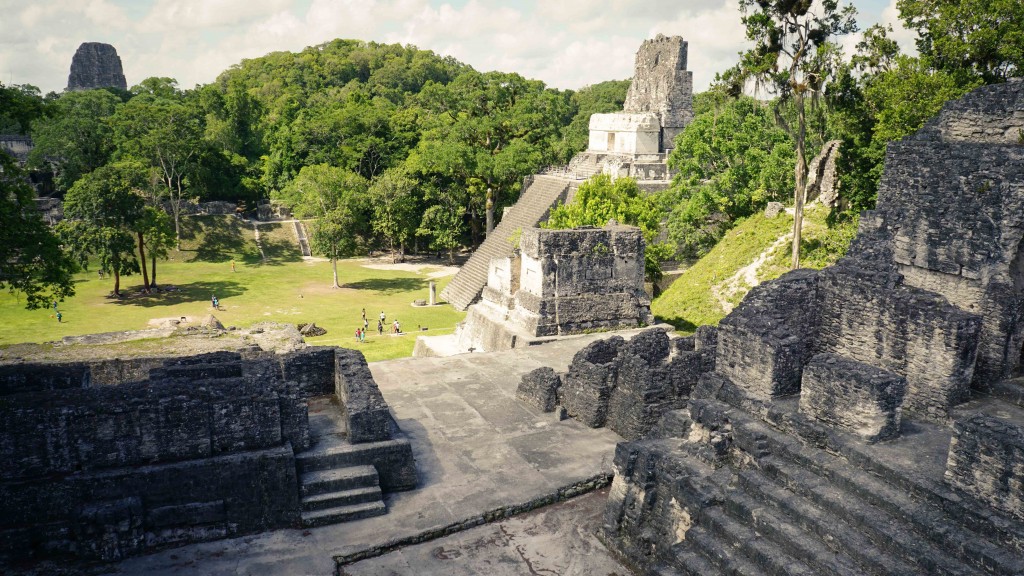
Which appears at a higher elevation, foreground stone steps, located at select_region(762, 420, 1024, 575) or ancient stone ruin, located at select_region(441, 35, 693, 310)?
ancient stone ruin, located at select_region(441, 35, 693, 310)

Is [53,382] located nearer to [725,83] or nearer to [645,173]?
[725,83]

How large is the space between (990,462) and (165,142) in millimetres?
43252

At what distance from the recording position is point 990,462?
6172 millimetres

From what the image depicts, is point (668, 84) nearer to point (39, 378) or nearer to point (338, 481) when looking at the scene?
point (338, 481)

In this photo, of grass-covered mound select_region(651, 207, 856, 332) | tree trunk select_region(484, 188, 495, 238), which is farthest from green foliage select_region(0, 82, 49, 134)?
tree trunk select_region(484, 188, 495, 238)

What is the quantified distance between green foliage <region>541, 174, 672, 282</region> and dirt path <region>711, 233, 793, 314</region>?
363 cm

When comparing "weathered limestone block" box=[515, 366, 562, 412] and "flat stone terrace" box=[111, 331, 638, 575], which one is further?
"weathered limestone block" box=[515, 366, 562, 412]

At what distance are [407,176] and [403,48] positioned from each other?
71642 mm

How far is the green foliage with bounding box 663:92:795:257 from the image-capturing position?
25484 millimetres

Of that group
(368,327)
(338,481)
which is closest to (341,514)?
(338,481)

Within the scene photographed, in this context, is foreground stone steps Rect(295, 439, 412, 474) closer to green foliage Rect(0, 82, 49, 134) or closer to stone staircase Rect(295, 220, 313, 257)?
green foliage Rect(0, 82, 49, 134)

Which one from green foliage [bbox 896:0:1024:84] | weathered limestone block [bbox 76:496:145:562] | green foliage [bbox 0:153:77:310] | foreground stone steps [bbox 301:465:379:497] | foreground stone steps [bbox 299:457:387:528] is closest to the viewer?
weathered limestone block [bbox 76:496:145:562]

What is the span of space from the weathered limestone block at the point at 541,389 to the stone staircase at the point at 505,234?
1746 cm

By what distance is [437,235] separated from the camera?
128 feet
